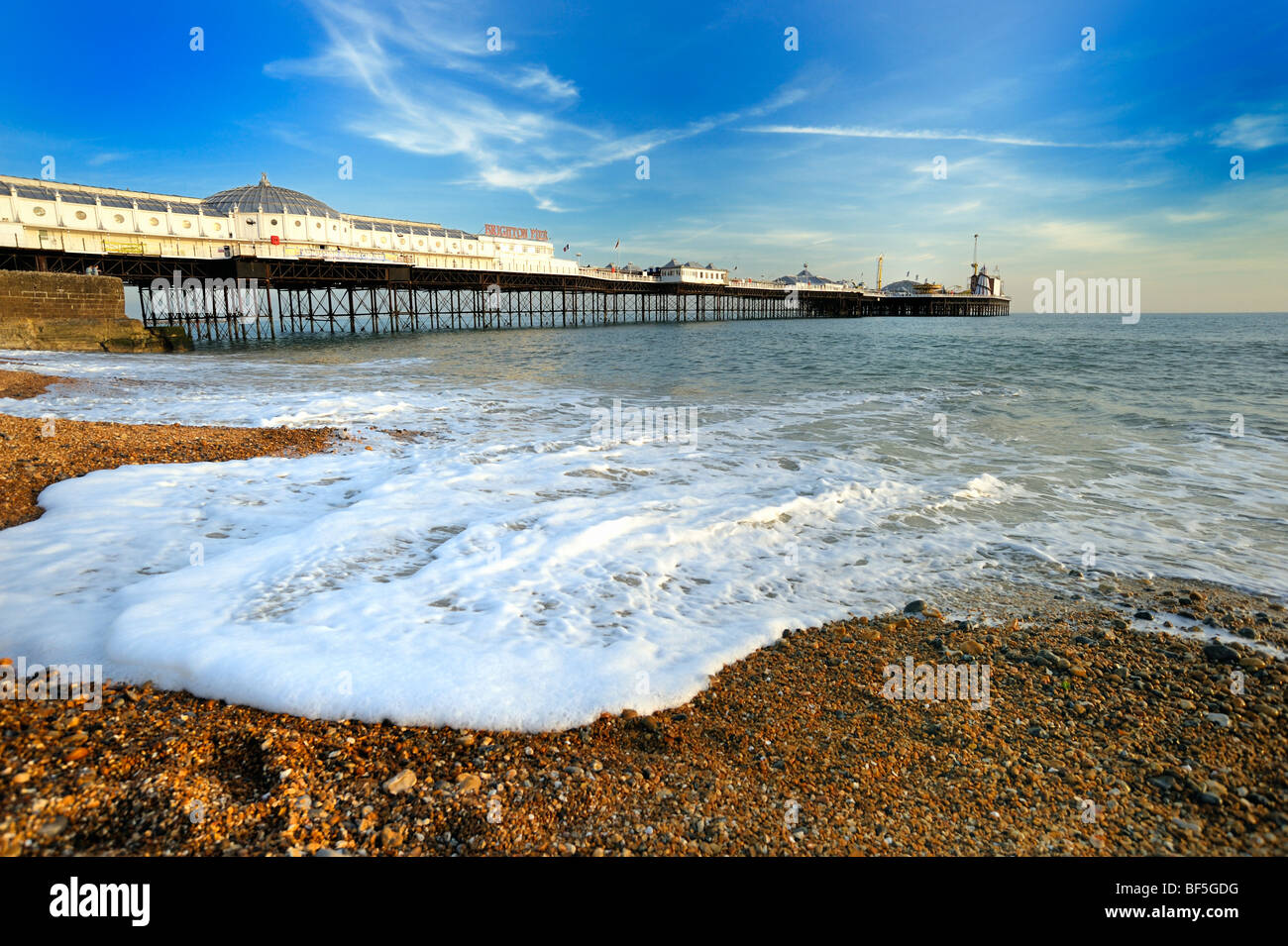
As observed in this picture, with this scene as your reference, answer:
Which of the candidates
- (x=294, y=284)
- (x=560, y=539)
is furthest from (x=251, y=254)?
(x=560, y=539)

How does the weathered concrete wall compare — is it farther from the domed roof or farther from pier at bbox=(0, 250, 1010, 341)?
the domed roof

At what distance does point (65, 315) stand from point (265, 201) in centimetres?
3572

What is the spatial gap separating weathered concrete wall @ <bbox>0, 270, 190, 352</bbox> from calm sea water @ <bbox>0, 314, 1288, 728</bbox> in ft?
61.9

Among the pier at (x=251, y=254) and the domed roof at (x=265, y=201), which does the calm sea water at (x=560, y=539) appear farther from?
the domed roof at (x=265, y=201)

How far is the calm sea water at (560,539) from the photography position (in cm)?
397

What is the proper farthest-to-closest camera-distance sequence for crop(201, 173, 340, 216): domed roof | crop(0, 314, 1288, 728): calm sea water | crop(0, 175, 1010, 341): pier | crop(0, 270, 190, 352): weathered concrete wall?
1. crop(201, 173, 340, 216): domed roof
2. crop(0, 175, 1010, 341): pier
3. crop(0, 270, 190, 352): weathered concrete wall
4. crop(0, 314, 1288, 728): calm sea water

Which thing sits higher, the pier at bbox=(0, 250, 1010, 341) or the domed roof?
the domed roof

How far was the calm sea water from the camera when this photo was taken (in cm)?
397

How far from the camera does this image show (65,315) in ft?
95.2

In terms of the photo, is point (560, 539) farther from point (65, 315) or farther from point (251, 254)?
point (251, 254)

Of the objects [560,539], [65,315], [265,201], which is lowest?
[560,539]

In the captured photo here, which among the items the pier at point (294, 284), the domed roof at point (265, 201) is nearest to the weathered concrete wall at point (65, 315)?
the pier at point (294, 284)

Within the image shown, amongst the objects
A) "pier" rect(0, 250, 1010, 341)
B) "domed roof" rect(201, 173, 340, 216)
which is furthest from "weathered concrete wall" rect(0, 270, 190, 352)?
"domed roof" rect(201, 173, 340, 216)
